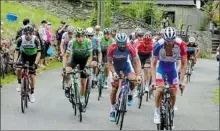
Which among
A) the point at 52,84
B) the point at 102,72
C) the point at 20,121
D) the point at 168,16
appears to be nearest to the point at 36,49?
the point at 20,121

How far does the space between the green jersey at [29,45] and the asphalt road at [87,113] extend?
1.45 metres

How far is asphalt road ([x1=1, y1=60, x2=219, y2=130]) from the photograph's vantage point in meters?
12.2

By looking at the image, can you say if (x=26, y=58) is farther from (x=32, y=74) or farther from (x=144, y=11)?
(x=144, y=11)

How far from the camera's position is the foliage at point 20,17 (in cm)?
2591

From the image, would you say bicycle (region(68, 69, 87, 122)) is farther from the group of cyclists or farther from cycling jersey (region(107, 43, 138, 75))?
cycling jersey (region(107, 43, 138, 75))

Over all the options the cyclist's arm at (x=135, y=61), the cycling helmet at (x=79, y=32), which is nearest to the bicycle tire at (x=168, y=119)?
the cyclist's arm at (x=135, y=61)

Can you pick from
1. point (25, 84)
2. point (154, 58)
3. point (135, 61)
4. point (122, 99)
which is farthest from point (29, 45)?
point (154, 58)

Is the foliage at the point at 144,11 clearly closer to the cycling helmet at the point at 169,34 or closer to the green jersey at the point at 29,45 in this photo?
the green jersey at the point at 29,45

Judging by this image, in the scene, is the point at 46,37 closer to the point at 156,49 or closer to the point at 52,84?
the point at 52,84

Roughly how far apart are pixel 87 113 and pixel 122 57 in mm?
1901

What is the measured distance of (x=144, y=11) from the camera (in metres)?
48.3

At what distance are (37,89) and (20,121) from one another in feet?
19.5

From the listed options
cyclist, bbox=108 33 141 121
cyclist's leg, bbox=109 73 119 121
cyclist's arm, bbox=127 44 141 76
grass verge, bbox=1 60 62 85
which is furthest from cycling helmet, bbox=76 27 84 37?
grass verge, bbox=1 60 62 85

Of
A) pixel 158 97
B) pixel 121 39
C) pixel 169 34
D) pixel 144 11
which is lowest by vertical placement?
pixel 158 97
